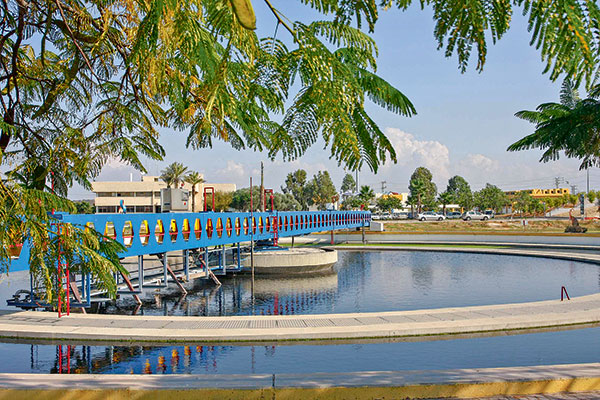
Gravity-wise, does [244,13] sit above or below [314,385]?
above

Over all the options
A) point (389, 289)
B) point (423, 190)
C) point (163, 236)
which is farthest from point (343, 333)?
point (423, 190)

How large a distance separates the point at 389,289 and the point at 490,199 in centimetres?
13163

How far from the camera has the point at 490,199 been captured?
15312 cm

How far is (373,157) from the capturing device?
269 centimetres

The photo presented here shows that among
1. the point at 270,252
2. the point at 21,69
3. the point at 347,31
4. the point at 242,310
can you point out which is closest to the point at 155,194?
the point at 270,252

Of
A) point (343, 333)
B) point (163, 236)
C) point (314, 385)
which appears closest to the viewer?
point (314, 385)

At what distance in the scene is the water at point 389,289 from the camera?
86.1ft

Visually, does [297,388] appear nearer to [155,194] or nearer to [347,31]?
[347,31]

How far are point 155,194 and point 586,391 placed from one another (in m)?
90.6

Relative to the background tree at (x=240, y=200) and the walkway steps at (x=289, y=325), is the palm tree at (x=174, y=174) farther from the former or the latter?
the walkway steps at (x=289, y=325)

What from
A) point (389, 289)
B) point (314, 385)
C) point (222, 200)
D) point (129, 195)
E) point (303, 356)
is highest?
point (129, 195)

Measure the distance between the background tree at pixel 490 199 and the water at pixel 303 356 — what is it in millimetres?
142010

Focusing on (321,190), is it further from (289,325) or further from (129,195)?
(289,325)

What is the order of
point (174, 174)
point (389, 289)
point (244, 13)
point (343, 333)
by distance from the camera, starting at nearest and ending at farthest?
point (244, 13), point (343, 333), point (389, 289), point (174, 174)
